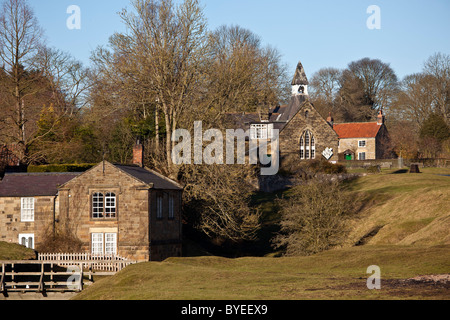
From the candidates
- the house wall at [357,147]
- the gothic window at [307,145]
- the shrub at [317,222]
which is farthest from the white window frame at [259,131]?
the shrub at [317,222]

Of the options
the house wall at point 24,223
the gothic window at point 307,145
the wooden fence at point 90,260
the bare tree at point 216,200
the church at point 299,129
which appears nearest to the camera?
the wooden fence at point 90,260

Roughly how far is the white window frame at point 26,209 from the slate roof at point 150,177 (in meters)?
7.18

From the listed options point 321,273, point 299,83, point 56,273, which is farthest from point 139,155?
point 299,83

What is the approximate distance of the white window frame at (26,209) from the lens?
149 ft

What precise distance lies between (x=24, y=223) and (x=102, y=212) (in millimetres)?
6422

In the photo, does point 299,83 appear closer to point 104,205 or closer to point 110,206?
point 110,206

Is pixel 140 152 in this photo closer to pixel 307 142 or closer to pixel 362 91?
pixel 307 142

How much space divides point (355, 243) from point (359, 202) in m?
12.8

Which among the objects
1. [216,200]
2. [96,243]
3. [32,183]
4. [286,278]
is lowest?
[96,243]

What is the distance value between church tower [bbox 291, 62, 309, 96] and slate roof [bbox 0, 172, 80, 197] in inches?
2219

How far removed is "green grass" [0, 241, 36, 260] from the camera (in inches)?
1565

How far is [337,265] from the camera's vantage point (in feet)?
109

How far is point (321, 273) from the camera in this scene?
99.5 feet

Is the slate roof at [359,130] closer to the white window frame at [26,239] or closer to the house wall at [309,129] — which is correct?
the house wall at [309,129]
